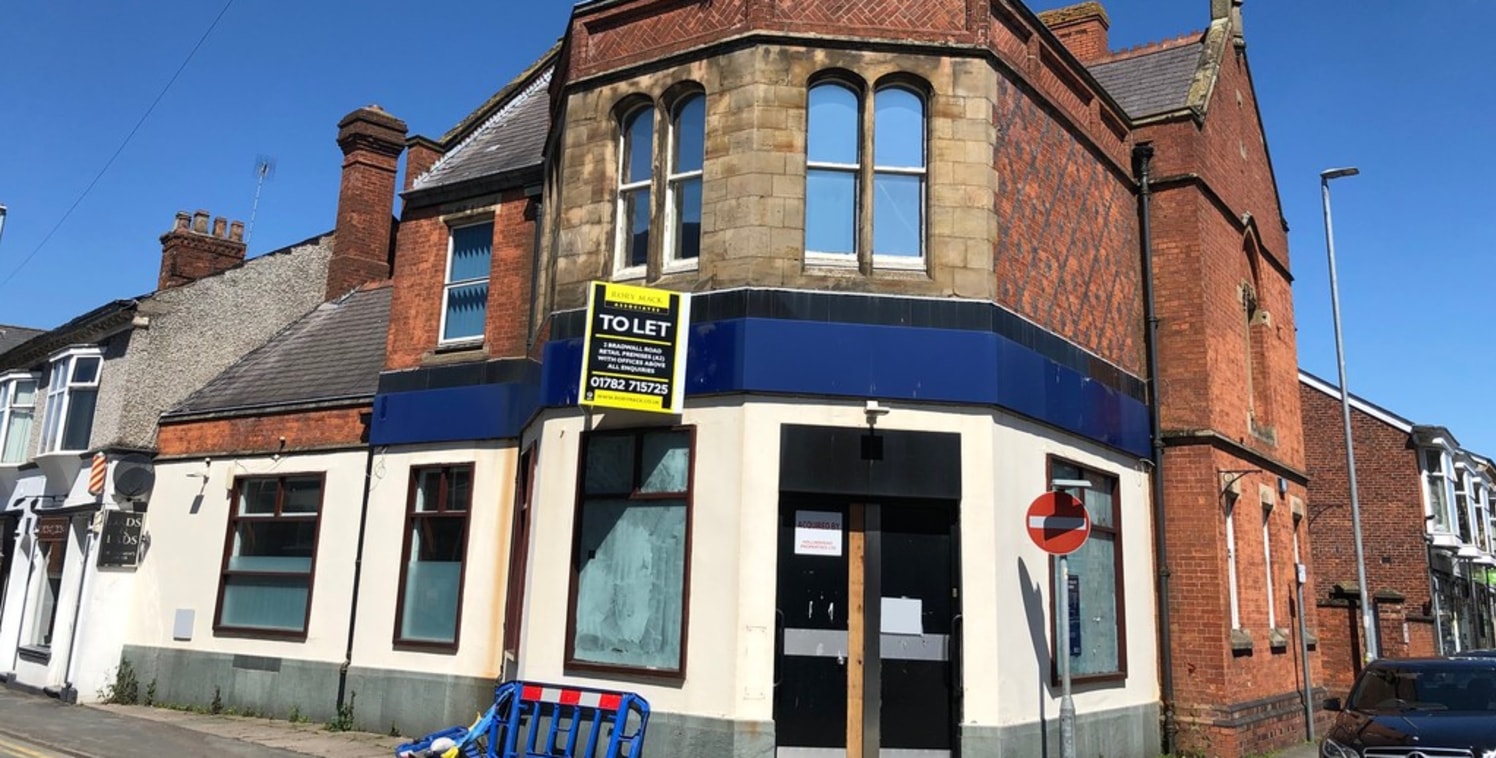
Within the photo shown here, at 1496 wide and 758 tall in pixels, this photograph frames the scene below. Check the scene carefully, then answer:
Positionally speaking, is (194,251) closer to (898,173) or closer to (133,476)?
(133,476)

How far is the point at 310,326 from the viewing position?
64.3ft

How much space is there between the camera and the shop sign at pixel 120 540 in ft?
53.2

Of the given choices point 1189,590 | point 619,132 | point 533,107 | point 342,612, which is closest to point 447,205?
point 533,107

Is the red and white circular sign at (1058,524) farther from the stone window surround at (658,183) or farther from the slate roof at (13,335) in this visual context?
the slate roof at (13,335)

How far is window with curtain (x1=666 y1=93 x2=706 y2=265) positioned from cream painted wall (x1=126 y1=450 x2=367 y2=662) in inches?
254

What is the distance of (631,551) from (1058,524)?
414 cm

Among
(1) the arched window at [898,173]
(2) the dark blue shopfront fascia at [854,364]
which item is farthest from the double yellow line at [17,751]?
(1) the arched window at [898,173]

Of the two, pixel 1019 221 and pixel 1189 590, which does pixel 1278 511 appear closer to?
pixel 1189 590

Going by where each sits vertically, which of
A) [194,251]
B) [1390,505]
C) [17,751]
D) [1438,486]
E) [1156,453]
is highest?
[194,251]

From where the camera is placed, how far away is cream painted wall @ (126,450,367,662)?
47.6ft

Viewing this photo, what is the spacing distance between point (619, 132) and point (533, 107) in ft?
18.0

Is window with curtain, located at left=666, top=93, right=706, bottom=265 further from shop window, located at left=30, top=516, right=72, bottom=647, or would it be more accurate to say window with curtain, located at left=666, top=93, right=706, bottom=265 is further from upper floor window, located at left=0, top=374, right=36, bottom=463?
upper floor window, located at left=0, top=374, right=36, bottom=463

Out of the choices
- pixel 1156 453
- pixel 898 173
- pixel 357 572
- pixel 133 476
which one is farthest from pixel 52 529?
pixel 1156 453

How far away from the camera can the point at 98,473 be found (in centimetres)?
1680
